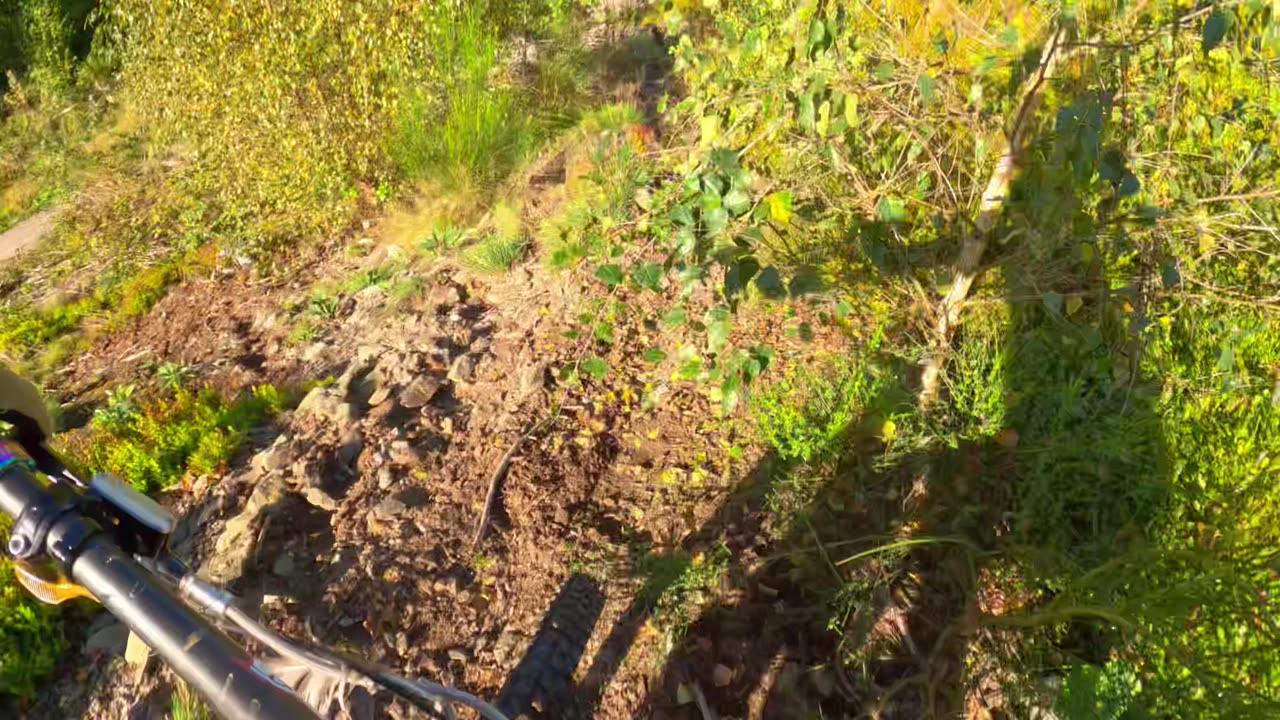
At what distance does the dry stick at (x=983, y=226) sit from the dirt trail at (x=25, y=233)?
309 inches

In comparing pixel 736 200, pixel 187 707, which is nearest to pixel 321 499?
pixel 187 707

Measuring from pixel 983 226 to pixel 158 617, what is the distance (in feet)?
7.58

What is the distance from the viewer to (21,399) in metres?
1.09

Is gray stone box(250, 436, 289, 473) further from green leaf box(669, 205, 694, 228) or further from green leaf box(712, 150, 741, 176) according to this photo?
green leaf box(712, 150, 741, 176)

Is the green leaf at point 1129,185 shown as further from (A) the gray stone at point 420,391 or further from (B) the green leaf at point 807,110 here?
(A) the gray stone at point 420,391

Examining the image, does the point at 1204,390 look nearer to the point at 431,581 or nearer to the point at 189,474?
the point at 431,581

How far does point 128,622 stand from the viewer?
0.74 meters

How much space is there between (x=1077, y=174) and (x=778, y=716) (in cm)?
169

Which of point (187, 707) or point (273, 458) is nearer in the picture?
point (187, 707)

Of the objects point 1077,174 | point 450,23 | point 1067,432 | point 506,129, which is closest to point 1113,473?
point 1067,432

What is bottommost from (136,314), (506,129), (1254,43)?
(136,314)

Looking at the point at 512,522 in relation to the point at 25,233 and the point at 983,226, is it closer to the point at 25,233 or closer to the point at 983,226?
the point at 983,226

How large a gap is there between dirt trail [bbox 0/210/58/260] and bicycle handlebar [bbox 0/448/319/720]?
774cm

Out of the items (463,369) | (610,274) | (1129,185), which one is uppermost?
(1129,185)
